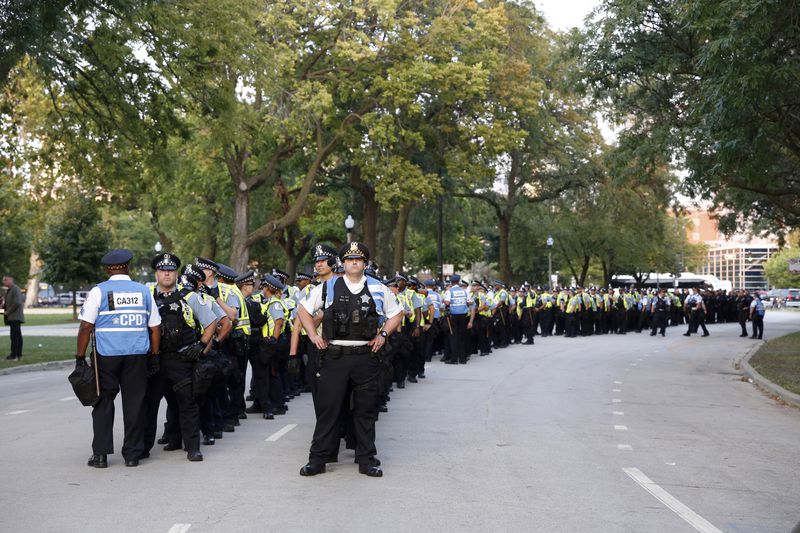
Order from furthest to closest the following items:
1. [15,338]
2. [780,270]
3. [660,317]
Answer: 1. [780,270]
2. [660,317]
3. [15,338]

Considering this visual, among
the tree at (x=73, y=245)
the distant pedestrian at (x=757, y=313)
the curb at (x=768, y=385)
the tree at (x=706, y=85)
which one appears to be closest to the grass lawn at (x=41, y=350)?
the tree at (x=706, y=85)

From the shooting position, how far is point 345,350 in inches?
326

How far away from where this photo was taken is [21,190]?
28.2 metres

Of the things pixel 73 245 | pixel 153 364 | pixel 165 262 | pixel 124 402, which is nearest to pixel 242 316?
pixel 165 262

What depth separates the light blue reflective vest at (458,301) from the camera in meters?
21.5

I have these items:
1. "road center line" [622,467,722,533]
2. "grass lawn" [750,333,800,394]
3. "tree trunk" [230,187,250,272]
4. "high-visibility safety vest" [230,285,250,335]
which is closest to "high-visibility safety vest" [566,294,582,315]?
"grass lawn" [750,333,800,394]

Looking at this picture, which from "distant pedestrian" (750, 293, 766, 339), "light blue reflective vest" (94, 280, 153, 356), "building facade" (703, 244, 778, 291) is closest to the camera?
"light blue reflective vest" (94, 280, 153, 356)

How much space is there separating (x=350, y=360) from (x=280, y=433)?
2702 millimetres

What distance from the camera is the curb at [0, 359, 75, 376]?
→ 61.2 ft

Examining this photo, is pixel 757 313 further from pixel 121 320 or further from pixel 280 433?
pixel 121 320

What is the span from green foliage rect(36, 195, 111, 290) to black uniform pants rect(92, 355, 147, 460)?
124ft

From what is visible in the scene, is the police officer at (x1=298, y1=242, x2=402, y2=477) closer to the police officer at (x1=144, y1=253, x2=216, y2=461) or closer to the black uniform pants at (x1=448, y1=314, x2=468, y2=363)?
the police officer at (x1=144, y1=253, x2=216, y2=461)

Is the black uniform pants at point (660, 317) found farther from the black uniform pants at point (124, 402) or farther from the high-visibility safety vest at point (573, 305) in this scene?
the black uniform pants at point (124, 402)

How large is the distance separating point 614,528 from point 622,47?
17.0 m
